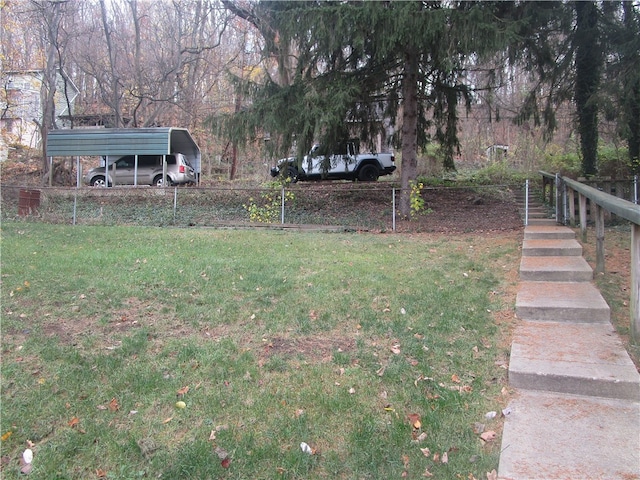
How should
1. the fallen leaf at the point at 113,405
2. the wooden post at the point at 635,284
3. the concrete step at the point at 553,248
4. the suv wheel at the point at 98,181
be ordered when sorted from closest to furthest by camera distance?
the fallen leaf at the point at 113,405
the wooden post at the point at 635,284
the concrete step at the point at 553,248
the suv wheel at the point at 98,181

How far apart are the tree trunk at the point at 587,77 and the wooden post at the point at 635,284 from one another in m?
9.09

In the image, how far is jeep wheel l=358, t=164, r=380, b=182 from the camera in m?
17.0

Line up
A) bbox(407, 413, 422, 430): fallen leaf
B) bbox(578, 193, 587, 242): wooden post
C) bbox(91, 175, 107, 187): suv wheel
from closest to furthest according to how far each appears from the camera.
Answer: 1. bbox(407, 413, 422, 430): fallen leaf
2. bbox(578, 193, 587, 242): wooden post
3. bbox(91, 175, 107, 187): suv wheel

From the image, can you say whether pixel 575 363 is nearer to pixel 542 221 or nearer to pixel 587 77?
pixel 542 221

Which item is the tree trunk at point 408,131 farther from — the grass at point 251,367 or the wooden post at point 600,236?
the wooden post at point 600,236

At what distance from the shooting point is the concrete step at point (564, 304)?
4.20 m

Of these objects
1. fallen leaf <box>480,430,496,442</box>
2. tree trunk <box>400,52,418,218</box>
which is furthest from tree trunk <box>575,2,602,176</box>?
fallen leaf <box>480,430,496,442</box>

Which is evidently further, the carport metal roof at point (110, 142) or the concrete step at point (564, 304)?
the carport metal roof at point (110, 142)

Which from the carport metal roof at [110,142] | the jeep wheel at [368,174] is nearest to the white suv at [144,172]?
the carport metal roof at [110,142]

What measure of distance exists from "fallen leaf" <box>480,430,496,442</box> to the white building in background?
2325cm

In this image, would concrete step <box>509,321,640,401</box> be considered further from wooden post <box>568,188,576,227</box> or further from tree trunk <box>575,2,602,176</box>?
tree trunk <box>575,2,602,176</box>

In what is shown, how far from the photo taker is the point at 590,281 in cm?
522

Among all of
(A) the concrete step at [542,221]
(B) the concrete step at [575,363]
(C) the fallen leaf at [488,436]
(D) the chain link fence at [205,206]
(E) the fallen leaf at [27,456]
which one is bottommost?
(E) the fallen leaf at [27,456]

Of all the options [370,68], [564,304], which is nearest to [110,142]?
[370,68]
